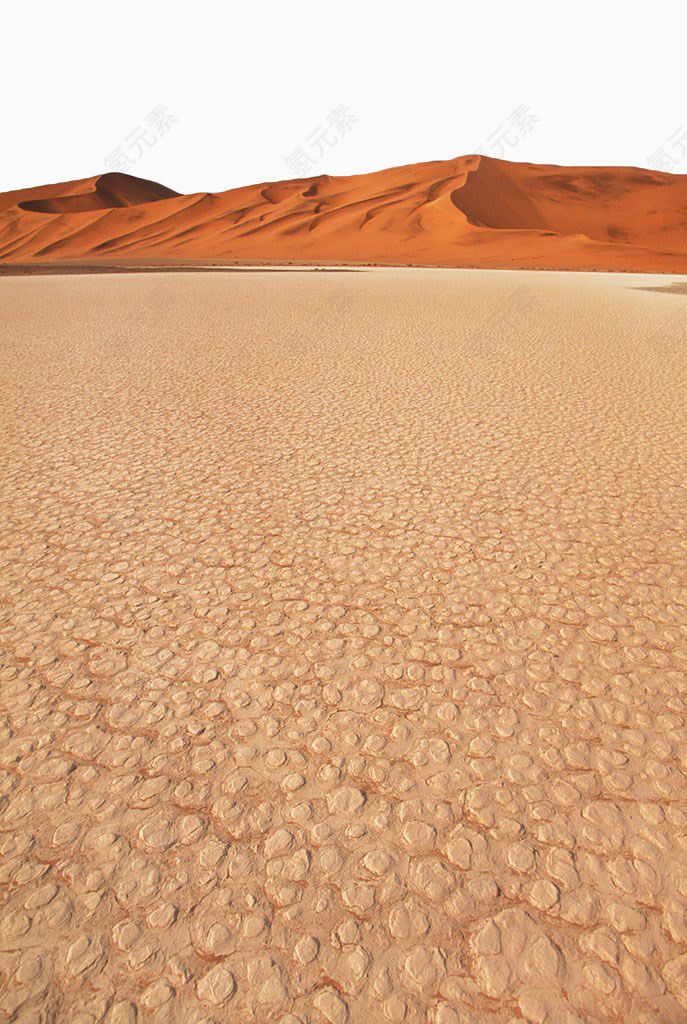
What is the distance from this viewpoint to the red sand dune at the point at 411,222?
27844mm

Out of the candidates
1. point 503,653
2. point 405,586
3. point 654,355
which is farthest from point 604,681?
point 654,355

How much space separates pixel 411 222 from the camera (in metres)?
34.1

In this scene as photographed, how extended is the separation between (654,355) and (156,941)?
21.5 ft

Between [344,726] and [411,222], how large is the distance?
37.3m

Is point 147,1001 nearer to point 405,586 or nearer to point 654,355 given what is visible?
point 405,586

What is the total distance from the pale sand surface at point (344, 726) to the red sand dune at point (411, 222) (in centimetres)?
2354

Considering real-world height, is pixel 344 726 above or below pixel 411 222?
below

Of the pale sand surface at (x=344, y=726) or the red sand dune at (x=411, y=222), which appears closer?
the pale sand surface at (x=344, y=726)

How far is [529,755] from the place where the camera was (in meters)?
1.34

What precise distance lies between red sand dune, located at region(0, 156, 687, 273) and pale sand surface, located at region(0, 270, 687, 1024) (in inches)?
927

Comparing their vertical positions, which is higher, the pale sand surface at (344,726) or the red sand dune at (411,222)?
the red sand dune at (411,222)

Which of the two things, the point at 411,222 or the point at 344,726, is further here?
the point at 411,222

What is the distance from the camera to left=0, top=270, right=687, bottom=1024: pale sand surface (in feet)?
3.12

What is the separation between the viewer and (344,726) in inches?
56.1
